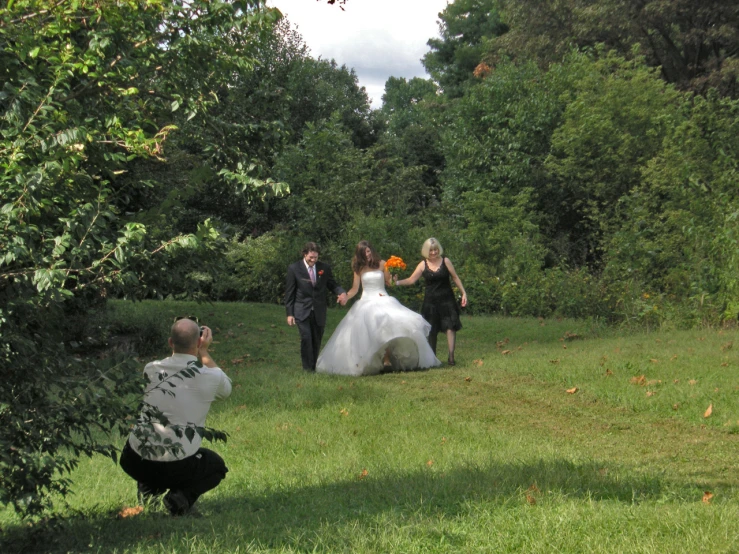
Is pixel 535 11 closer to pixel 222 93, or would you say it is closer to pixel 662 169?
pixel 662 169

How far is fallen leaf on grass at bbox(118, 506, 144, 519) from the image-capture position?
6.04 m

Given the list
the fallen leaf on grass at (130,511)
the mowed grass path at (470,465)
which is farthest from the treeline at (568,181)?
the fallen leaf on grass at (130,511)

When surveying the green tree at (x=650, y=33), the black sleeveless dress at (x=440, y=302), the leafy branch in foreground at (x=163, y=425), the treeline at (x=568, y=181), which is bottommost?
the leafy branch in foreground at (x=163, y=425)

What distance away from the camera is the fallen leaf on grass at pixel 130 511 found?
6037mm

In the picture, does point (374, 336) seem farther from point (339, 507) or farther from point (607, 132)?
point (607, 132)

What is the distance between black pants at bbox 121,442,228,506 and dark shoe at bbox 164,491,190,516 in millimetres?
41

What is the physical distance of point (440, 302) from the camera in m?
14.7

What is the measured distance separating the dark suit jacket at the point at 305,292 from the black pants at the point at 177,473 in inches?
318

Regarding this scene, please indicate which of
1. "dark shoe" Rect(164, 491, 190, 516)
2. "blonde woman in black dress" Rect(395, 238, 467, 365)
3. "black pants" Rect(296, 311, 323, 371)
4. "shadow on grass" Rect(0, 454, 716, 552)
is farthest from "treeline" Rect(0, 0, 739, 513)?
"blonde woman in black dress" Rect(395, 238, 467, 365)

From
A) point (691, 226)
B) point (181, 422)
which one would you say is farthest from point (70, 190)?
point (691, 226)

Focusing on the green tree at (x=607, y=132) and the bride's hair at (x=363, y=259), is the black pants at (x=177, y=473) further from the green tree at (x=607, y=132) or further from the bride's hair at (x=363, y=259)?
the green tree at (x=607, y=132)

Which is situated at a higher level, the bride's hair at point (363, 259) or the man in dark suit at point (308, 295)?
the bride's hair at point (363, 259)

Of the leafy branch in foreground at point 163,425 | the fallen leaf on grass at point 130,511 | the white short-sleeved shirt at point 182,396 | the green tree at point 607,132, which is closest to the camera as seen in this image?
the leafy branch in foreground at point 163,425

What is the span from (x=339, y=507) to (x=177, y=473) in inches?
44.8
